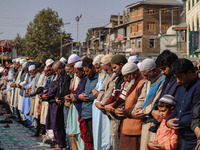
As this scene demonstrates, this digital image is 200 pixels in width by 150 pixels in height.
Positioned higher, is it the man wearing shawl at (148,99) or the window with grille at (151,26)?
the window with grille at (151,26)

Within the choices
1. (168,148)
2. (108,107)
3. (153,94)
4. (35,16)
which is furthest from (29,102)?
(35,16)

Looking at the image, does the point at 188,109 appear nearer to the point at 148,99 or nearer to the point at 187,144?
the point at 187,144

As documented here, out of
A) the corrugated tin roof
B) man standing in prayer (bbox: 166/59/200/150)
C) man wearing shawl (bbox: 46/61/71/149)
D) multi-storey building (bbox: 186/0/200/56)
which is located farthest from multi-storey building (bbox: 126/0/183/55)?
man standing in prayer (bbox: 166/59/200/150)

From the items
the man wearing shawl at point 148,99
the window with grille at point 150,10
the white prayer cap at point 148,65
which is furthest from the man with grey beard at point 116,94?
the window with grille at point 150,10

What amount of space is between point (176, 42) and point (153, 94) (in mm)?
46653

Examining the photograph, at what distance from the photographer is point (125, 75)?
5758 mm

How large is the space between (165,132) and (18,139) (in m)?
6.66

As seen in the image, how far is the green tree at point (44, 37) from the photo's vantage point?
56219mm

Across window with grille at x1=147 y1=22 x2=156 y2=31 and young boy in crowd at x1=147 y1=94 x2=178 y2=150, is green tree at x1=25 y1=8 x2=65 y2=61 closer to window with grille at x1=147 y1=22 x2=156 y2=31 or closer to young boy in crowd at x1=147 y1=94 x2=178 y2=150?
window with grille at x1=147 y1=22 x2=156 y2=31

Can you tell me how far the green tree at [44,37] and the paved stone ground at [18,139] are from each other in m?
44.2

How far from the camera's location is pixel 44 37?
56750 mm

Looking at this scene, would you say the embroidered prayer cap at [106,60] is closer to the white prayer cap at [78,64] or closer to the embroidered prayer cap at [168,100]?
the white prayer cap at [78,64]

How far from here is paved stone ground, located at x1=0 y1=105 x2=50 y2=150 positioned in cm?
912

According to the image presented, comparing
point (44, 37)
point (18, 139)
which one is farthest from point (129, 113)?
point (44, 37)
